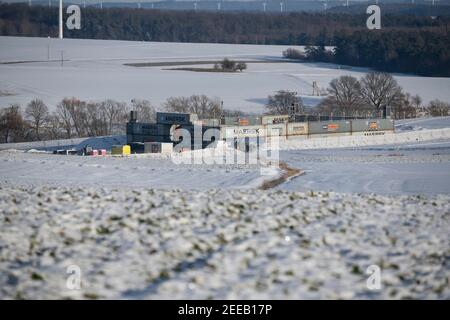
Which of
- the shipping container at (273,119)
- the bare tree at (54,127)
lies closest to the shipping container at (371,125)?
the shipping container at (273,119)

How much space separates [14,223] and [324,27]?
495 feet

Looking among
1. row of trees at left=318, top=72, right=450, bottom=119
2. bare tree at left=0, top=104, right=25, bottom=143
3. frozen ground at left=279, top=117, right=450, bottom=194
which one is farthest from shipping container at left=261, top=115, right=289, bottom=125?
bare tree at left=0, top=104, right=25, bottom=143

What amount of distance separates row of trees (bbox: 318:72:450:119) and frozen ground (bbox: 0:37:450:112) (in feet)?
9.18

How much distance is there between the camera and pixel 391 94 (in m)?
82.4

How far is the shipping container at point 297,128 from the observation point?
2124 inches

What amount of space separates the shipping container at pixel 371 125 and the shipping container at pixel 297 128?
3803mm

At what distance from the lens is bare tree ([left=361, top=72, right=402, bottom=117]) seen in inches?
3191

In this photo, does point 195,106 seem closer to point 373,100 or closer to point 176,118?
point 373,100

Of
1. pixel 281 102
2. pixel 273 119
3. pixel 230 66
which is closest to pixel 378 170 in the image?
pixel 273 119

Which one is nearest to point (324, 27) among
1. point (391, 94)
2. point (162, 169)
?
point (391, 94)

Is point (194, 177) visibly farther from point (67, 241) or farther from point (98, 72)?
point (98, 72)

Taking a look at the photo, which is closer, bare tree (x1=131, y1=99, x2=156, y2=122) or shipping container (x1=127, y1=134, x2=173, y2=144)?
shipping container (x1=127, y1=134, x2=173, y2=144)

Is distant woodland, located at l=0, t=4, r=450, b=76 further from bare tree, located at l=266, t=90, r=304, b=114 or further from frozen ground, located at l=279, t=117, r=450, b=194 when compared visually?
frozen ground, located at l=279, t=117, r=450, b=194
